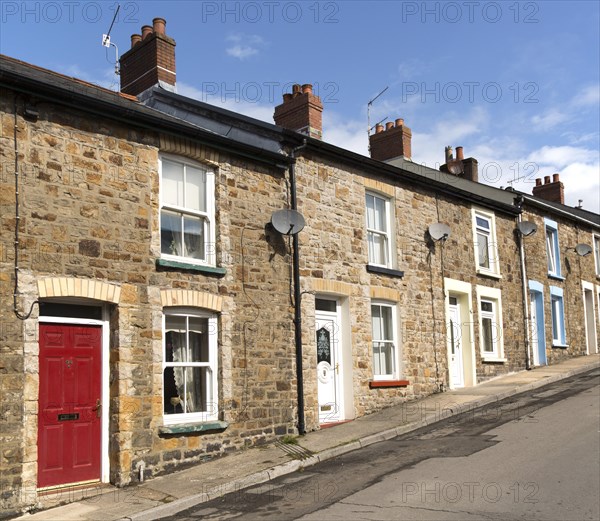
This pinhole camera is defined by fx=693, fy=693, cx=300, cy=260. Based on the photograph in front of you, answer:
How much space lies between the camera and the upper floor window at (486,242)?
18.6 metres

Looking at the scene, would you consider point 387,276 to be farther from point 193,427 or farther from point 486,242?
point 193,427

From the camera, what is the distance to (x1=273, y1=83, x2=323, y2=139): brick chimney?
16078 mm

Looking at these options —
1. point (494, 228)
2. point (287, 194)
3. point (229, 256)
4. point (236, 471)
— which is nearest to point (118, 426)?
point (236, 471)

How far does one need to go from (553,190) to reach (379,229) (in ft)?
50.5

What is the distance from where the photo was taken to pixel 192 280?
1105 centimetres

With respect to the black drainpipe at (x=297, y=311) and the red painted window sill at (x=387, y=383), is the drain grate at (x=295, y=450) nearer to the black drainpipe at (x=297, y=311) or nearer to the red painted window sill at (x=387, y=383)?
the black drainpipe at (x=297, y=311)

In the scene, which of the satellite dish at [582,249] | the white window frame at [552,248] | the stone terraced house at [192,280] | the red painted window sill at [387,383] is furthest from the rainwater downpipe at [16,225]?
the satellite dish at [582,249]

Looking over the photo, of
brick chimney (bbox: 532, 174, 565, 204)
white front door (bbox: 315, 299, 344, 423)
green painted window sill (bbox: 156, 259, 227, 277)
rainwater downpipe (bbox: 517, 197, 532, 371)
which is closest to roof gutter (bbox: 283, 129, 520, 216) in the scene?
rainwater downpipe (bbox: 517, 197, 532, 371)

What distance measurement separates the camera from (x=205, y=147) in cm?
1149

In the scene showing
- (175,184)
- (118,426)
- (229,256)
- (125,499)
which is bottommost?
(125,499)

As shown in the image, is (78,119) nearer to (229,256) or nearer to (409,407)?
(229,256)

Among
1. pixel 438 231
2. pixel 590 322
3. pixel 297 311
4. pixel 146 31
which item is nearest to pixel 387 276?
pixel 438 231

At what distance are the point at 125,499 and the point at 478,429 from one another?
6.22 m

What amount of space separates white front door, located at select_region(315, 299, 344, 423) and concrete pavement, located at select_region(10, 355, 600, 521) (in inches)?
23.1
